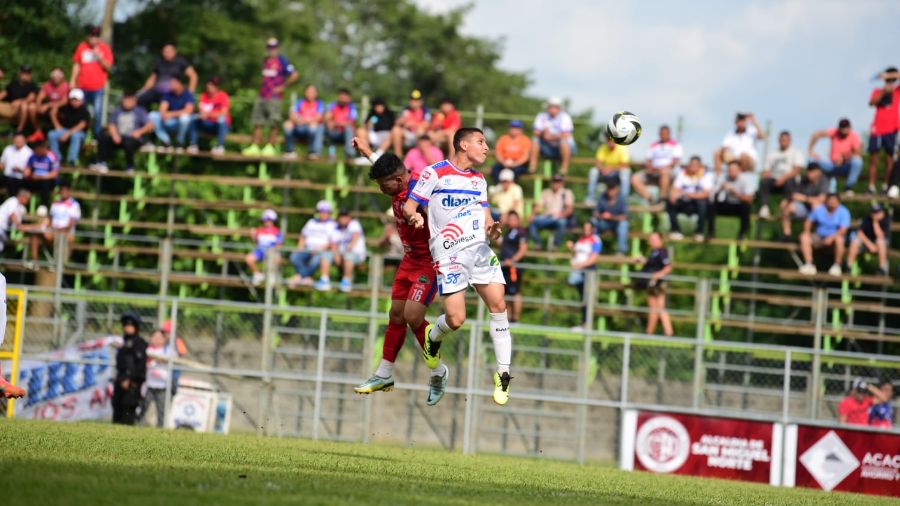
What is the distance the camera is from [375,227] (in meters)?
41.8

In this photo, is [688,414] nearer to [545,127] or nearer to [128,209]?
[545,127]

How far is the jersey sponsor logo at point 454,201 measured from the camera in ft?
37.6

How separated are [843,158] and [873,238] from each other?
172 cm

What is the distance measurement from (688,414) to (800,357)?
2.27 metres

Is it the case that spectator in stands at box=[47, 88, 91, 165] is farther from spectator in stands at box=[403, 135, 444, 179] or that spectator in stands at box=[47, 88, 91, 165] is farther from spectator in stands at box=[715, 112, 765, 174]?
spectator in stands at box=[715, 112, 765, 174]

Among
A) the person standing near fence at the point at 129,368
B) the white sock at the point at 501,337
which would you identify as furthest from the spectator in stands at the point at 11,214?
the white sock at the point at 501,337

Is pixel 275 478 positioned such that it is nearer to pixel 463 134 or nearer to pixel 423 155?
pixel 463 134

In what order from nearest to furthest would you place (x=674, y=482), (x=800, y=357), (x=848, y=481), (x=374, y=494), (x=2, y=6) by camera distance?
(x=374, y=494) → (x=674, y=482) → (x=848, y=481) → (x=800, y=357) → (x=2, y=6)

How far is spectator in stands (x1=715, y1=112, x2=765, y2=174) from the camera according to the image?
24.3 m

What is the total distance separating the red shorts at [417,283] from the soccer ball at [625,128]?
2.38 m

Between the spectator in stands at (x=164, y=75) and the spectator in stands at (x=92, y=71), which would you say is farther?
the spectator in stands at (x=92, y=71)

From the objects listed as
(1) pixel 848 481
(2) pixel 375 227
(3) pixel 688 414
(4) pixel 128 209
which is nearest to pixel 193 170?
(4) pixel 128 209

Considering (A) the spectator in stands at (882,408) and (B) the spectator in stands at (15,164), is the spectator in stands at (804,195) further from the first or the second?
(B) the spectator in stands at (15,164)

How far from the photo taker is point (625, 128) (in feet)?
42.0
